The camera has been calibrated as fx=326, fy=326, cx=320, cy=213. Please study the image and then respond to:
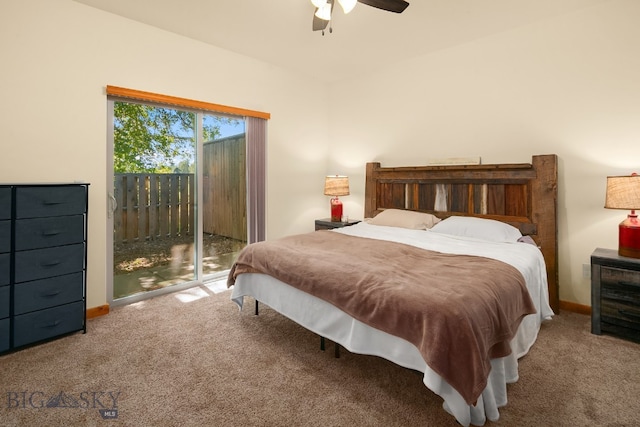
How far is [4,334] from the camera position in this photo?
2.15m

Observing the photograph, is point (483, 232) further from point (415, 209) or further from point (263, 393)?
point (263, 393)

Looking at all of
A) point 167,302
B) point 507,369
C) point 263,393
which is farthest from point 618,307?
point 167,302

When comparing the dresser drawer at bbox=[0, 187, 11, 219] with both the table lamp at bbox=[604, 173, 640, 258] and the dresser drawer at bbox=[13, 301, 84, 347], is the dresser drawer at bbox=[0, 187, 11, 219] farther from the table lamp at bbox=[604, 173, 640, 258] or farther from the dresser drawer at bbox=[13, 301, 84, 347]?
the table lamp at bbox=[604, 173, 640, 258]

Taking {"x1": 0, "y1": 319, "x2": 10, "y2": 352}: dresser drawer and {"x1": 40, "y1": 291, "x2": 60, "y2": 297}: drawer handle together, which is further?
{"x1": 40, "y1": 291, "x2": 60, "y2": 297}: drawer handle

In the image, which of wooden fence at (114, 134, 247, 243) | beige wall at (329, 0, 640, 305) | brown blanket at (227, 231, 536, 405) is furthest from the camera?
wooden fence at (114, 134, 247, 243)

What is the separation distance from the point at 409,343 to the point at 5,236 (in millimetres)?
2600

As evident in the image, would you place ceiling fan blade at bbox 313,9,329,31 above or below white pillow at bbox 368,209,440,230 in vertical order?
above

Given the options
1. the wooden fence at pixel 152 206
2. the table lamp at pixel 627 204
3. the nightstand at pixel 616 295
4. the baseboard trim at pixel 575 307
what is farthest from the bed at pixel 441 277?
the wooden fence at pixel 152 206

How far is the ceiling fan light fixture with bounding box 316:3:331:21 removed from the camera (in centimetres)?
212

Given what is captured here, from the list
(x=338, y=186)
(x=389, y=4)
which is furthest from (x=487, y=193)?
(x=389, y=4)

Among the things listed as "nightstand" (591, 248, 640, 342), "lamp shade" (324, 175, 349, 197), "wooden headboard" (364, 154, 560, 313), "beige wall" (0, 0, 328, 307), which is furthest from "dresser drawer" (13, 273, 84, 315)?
"nightstand" (591, 248, 640, 342)

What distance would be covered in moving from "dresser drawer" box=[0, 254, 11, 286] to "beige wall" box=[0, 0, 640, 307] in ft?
2.17

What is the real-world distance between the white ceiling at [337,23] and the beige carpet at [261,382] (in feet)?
8.77

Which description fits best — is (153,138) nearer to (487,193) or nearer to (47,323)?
(47,323)
